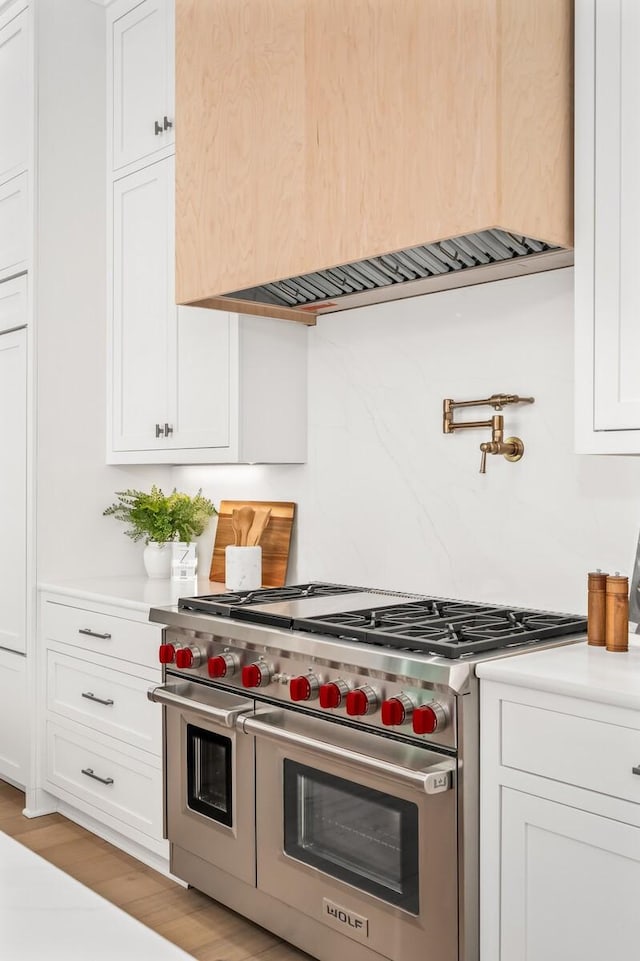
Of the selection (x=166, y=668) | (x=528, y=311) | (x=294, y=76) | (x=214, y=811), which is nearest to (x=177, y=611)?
(x=166, y=668)

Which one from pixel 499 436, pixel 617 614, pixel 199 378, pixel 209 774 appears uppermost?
pixel 199 378

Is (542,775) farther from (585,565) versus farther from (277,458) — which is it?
(277,458)

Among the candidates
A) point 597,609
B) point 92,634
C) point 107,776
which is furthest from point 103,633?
point 597,609

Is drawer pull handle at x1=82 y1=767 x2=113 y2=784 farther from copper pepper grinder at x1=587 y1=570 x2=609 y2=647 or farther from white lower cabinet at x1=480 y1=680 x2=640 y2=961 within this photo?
copper pepper grinder at x1=587 y1=570 x2=609 y2=647

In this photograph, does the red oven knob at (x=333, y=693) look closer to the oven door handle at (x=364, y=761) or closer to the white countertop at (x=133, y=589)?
the oven door handle at (x=364, y=761)

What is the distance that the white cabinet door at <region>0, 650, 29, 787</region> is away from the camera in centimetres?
347

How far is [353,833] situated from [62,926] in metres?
1.45

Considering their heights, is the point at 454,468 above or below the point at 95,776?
above

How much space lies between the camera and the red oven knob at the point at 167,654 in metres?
2.63

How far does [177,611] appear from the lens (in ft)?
8.86

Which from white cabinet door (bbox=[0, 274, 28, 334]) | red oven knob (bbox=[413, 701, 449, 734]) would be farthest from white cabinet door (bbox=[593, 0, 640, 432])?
white cabinet door (bbox=[0, 274, 28, 334])

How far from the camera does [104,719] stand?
3090 millimetres

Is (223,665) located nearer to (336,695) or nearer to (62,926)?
(336,695)

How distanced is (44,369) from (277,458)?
3.44 ft
